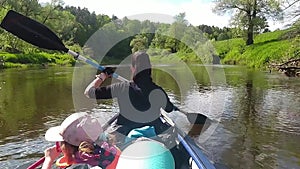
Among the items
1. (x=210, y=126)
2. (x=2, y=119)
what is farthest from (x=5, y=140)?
(x=210, y=126)

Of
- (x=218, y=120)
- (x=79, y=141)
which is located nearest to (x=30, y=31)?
(x=79, y=141)

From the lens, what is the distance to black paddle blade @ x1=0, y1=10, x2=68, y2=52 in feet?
20.0

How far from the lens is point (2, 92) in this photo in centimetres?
1438

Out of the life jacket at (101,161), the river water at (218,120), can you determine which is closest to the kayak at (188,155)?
the life jacket at (101,161)

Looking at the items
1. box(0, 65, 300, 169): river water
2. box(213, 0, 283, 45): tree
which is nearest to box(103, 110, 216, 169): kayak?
box(0, 65, 300, 169): river water

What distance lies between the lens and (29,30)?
244 inches

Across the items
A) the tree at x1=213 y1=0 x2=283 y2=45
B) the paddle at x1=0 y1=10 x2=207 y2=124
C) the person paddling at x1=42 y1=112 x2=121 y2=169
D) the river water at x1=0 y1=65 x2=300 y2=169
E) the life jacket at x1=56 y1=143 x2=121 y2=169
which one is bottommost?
the river water at x1=0 y1=65 x2=300 y2=169

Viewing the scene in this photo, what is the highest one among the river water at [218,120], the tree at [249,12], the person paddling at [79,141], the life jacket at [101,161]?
the tree at [249,12]

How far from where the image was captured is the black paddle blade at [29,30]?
610 cm

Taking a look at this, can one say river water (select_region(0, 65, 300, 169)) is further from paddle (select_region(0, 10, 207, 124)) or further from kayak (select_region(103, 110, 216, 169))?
paddle (select_region(0, 10, 207, 124))

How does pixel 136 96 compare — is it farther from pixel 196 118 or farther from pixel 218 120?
pixel 218 120

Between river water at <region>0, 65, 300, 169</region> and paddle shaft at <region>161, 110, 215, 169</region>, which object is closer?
paddle shaft at <region>161, 110, 215, 169</region>

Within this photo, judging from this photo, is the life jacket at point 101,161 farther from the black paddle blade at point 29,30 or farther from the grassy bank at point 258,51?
the grassy bank at point 258,51

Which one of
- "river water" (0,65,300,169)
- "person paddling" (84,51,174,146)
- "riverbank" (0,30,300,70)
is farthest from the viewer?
"riverbank" (0,30,300,70)
